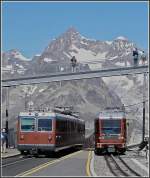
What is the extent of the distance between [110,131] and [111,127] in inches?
11.7

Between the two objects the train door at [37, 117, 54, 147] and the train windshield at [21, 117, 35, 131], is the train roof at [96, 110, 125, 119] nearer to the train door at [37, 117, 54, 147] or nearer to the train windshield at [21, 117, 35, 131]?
the train door at [37, 117, 54, 147]

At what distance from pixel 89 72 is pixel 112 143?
5072 centimetres

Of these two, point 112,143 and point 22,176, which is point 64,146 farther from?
point 22,176

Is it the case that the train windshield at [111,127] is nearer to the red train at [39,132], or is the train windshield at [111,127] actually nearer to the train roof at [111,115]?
the train roof at [111,115]

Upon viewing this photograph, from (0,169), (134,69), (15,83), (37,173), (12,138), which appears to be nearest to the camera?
(37,173)

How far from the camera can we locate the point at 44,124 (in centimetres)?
4150

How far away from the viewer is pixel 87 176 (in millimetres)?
25141

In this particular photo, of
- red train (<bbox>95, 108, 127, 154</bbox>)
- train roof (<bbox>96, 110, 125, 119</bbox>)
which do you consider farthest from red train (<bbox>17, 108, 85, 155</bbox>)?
train roof (<bbox>96, 110, 125, 119</bbox>)

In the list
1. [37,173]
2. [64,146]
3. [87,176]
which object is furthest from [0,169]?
[64,146]

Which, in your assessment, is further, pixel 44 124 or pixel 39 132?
pixel 44 124

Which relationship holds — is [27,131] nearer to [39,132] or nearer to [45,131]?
[39,132]

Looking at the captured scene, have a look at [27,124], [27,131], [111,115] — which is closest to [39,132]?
[27,131]

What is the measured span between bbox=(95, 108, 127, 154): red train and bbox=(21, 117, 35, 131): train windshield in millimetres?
6190

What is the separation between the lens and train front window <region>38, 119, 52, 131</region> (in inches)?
1628
